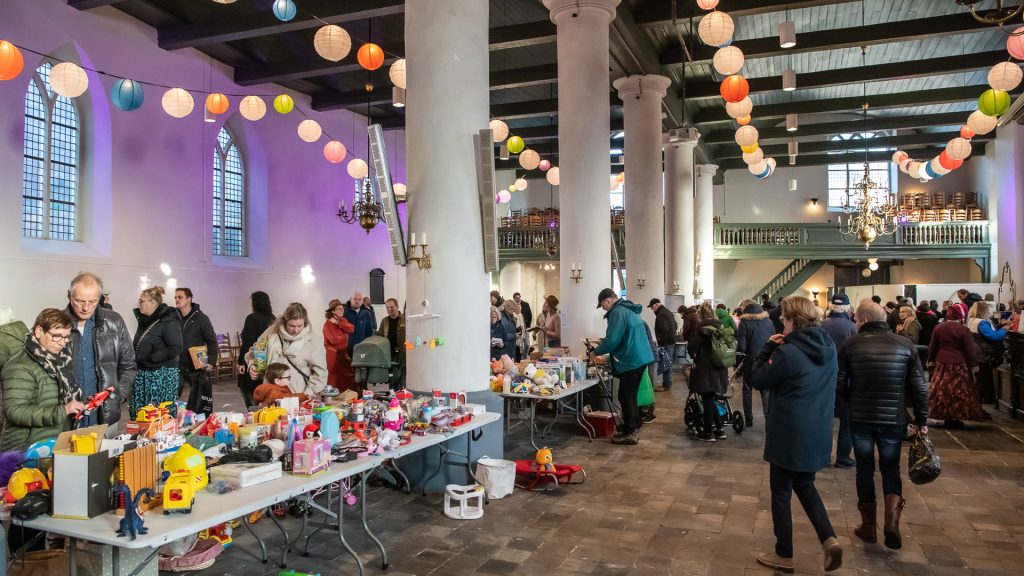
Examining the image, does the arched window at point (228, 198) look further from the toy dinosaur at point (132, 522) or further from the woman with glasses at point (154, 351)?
the toy dinosaur at point (132, 522)

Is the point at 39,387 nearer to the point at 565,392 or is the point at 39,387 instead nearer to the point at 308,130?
the point at 565,392

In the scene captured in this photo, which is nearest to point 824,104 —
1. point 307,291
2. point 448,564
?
point 307,291

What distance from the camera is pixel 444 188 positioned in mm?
5570

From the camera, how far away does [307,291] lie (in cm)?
1712

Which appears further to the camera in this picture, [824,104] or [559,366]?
[824,104]

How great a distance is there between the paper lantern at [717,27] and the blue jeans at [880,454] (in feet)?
16.7

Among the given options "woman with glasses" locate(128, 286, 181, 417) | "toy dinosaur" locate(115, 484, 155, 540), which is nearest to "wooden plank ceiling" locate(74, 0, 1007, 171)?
"woman with glasses" locate(128, 286, 181, 417)

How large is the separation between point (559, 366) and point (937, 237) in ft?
64.1

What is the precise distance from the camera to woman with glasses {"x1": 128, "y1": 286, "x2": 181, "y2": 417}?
591 cm

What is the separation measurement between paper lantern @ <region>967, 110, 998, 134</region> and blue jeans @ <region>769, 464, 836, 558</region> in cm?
911

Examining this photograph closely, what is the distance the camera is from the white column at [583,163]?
9.60 meters

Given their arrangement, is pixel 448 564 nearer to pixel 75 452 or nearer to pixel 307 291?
pixel 75 452

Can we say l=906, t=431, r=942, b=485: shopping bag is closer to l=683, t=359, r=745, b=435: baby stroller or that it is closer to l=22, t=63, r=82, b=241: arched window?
l=683, t=359, r=745, b=435: baby stroller

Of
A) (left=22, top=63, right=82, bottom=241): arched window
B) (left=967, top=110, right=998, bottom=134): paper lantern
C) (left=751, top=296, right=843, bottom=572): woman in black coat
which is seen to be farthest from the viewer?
(left=22, top=63, right=82, bottom=241): arched window
